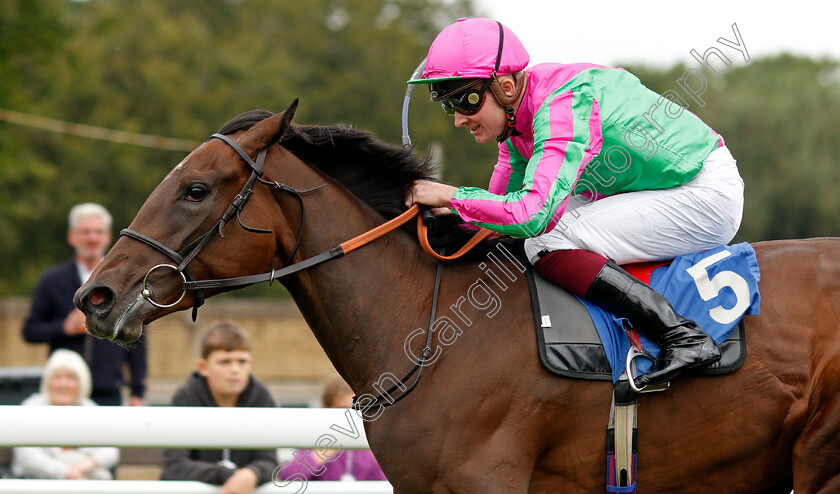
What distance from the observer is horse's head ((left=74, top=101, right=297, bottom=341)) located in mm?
2906

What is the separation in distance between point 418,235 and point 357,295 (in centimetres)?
33

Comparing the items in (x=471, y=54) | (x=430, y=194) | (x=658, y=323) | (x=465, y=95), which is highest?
(x=471, y=54)

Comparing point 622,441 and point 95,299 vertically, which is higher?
point 95,299

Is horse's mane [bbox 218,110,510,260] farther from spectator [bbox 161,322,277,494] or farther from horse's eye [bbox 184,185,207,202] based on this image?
spectator [bbox 161,322,277,494]

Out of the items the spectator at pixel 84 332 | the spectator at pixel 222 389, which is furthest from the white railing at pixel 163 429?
the spectator at pixel 84 332

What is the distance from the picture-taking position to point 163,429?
3.70 m

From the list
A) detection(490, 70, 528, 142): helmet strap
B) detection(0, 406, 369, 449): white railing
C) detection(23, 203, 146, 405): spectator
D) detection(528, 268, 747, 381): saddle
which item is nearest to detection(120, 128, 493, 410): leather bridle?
detection(528, 268, 747, 381): saddle

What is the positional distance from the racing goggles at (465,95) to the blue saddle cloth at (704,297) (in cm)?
81

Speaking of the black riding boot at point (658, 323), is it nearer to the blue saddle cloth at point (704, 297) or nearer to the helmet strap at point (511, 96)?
the blue saddle cloth at point (704, 297)

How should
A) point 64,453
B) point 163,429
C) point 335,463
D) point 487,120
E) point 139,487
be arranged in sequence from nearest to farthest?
1. point 487,120
2. point 163,429
3. point 139,487
4. point 335,463
5. point 64,453

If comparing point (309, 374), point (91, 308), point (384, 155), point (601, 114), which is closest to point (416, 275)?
point (384, 155)

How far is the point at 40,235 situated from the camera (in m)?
25.7

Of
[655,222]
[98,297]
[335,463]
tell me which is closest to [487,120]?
[655,222]

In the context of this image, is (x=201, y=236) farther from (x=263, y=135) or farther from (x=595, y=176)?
(x=595, y=176)
